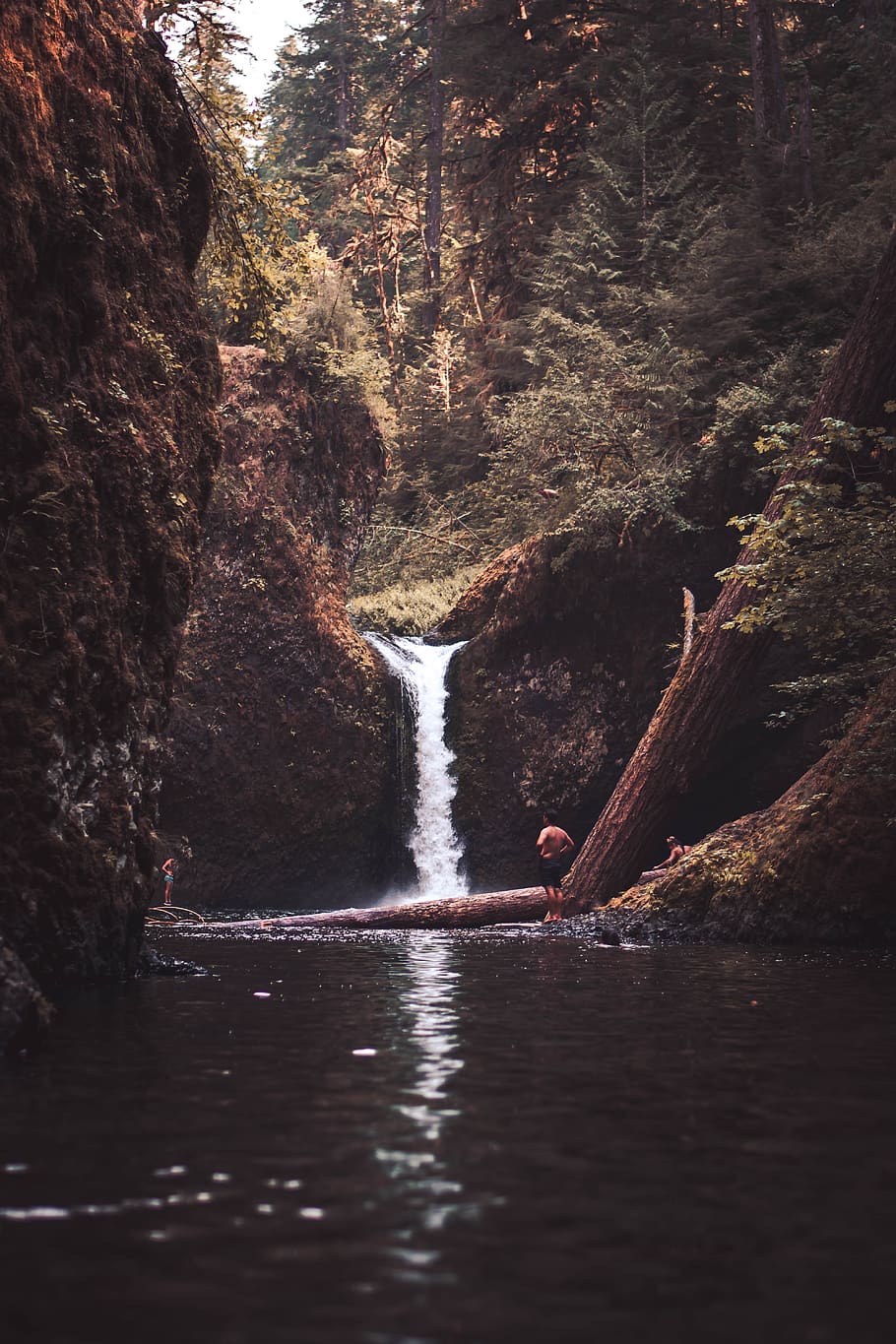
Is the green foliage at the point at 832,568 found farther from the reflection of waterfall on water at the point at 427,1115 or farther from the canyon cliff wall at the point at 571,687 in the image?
the canyon cliff wall at the point at 571,687

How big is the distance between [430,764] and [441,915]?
21.3ft

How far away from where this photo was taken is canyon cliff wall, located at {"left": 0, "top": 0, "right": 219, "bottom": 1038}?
6.83 m

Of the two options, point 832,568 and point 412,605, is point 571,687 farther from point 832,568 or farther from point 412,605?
point 832,568

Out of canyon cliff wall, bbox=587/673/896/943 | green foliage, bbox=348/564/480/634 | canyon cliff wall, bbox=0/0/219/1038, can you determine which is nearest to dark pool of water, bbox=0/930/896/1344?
canyon cliff wall, bbox=0/0/219/1038

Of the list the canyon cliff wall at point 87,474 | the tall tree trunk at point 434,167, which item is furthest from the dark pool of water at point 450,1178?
the tall tree trunk at point 434,167

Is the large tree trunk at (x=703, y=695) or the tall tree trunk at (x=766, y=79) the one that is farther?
the tall tree trunk at (x=766, y=79)

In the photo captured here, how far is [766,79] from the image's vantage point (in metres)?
22.3

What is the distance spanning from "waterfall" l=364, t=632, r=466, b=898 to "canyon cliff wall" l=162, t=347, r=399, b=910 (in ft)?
1.70

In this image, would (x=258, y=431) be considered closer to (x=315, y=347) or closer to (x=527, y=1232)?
(x=315, y=347)

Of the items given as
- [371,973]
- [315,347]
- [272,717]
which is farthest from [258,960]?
[315,347]

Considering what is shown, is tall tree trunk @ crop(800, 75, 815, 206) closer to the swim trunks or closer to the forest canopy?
the forest canopy

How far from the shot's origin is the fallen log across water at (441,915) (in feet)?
44.2

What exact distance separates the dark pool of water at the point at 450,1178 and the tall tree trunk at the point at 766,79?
68.9ft

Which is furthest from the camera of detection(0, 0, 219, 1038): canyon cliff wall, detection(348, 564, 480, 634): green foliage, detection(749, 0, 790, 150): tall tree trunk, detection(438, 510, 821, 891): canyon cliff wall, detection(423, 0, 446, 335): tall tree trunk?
detection(423, 0, 446, 335): tall tree trunk
